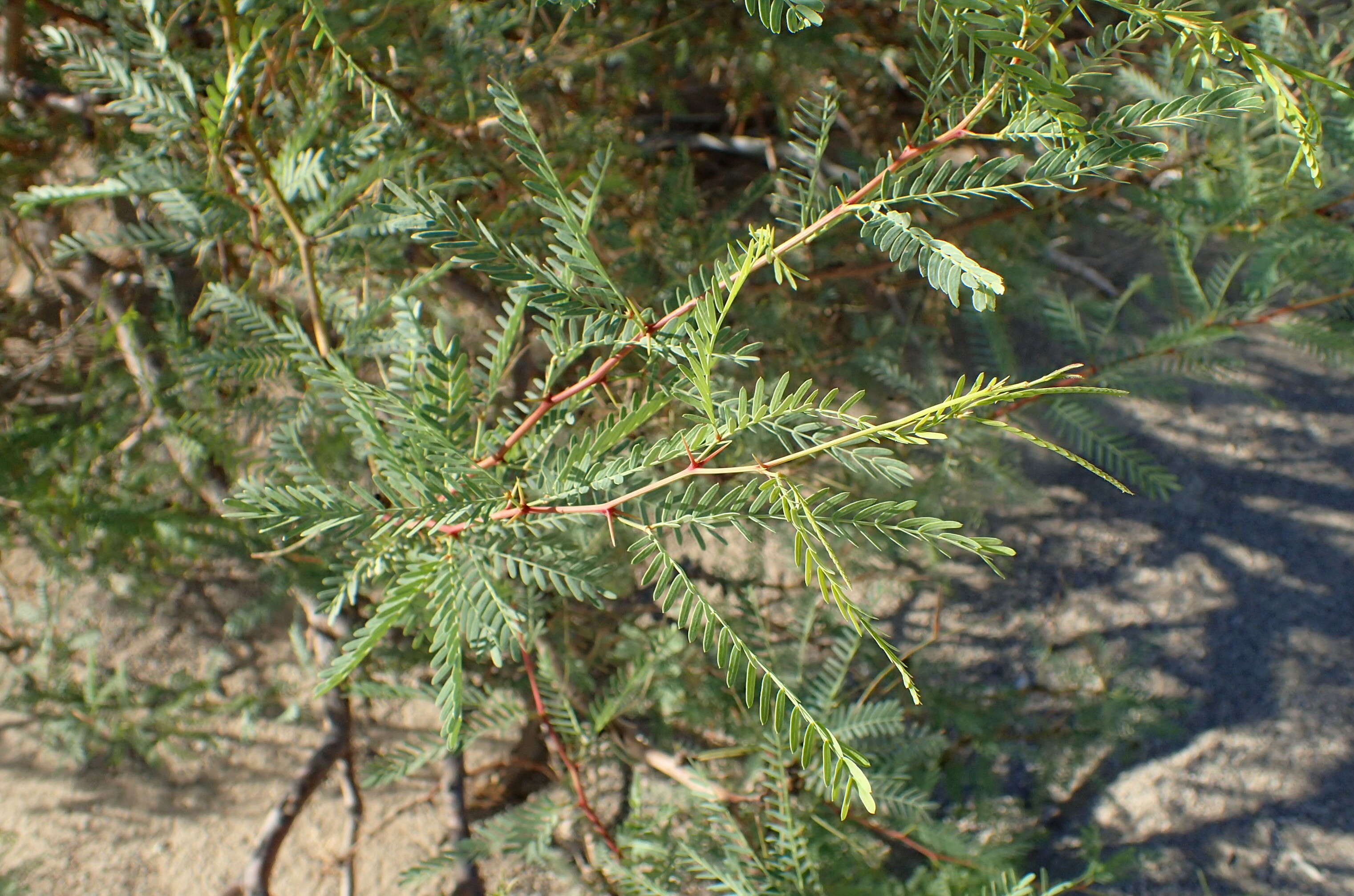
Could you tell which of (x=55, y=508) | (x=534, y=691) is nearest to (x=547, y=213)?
(x=534, y=691)

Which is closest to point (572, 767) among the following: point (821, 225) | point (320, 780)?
point (320, 780)

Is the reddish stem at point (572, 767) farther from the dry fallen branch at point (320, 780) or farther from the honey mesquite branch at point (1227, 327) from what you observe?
the honey mesquite branch at point (1227, 327)

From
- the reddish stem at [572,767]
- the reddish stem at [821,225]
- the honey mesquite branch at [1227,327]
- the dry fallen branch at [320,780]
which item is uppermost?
the reddish stem at [821,225]

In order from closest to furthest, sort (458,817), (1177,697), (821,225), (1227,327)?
(821,225), (1227,327), (458,817), (1177,697)

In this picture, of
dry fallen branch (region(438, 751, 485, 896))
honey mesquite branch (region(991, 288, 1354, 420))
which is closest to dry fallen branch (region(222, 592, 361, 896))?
dry fallen branch (region(438, 751, 485, 896))

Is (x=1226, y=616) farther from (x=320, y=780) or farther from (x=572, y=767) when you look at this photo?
(x=320, y=780)

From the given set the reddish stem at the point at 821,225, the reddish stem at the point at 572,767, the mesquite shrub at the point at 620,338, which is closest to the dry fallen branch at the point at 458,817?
the mesquite shrub at the point at 620,338

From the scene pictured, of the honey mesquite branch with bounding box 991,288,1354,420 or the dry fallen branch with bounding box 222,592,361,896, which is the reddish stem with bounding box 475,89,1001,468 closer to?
the honey mesquite branch with bounding box 991,288,1354,420

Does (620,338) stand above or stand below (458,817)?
above
